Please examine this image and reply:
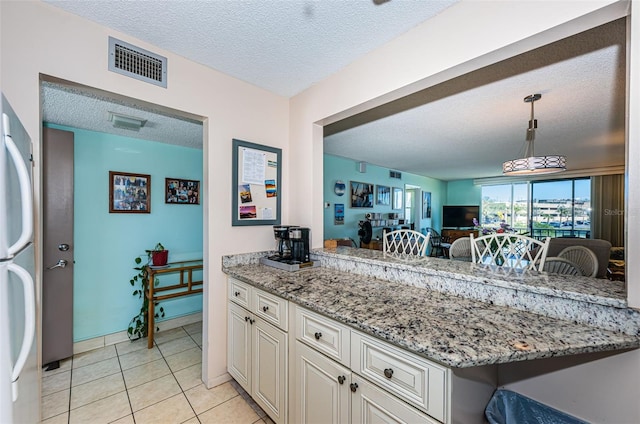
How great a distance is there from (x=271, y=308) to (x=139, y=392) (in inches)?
54.2

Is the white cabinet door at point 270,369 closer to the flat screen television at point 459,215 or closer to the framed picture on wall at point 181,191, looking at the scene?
the framed picture on wall at point 181,191

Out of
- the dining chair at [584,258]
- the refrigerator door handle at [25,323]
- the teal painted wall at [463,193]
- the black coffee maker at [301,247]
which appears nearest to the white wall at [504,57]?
the black coffee maker at [301,247]

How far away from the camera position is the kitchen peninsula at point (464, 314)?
0.89 metres

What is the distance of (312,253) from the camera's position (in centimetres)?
227

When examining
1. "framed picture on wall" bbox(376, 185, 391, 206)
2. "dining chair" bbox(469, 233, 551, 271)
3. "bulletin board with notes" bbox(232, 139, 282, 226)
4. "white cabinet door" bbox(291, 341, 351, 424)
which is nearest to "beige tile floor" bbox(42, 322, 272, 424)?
"white cabinet door" bbox(291, 341, 351, 424)

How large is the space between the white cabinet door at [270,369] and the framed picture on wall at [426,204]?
6.80 metres

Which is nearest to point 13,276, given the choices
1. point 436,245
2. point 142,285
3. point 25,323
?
point 25,323

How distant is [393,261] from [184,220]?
270 cm

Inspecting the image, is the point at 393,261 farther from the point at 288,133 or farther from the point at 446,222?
the point at 446,222

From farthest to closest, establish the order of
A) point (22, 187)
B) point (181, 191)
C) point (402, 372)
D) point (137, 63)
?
1. point (181, 191)
2. point (137, 63)
3. point (402, 372)
4. point (22, 187)

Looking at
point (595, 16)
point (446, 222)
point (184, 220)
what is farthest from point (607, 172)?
point (184, 220)

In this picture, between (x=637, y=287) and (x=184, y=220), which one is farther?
(x=184, y=220)

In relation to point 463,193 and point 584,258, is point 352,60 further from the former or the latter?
point 463,193

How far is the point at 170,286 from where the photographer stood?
2949mm
